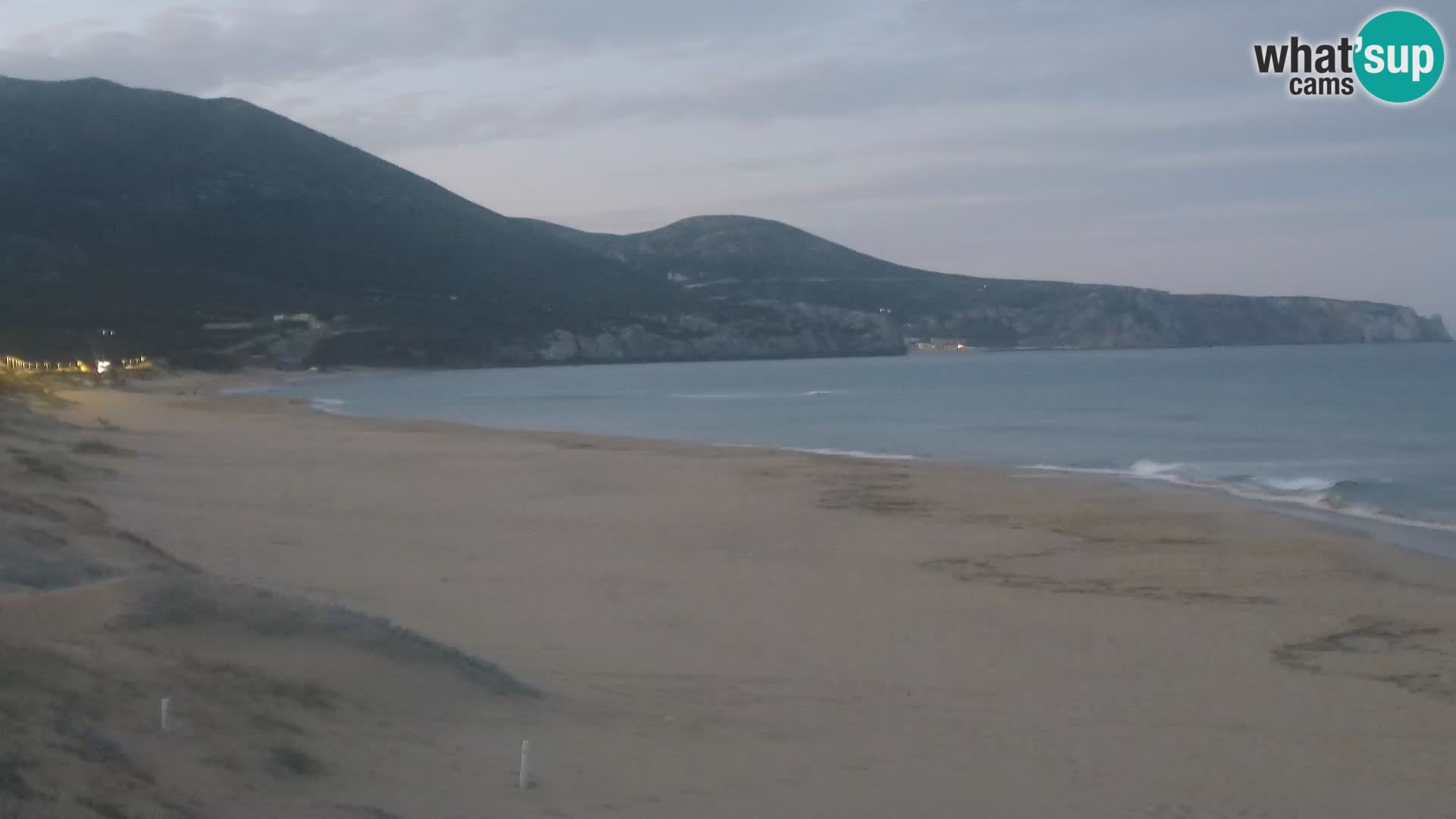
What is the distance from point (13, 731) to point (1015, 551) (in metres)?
12.3

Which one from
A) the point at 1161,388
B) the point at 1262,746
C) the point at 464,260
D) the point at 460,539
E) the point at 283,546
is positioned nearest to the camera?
the point at 1262,746

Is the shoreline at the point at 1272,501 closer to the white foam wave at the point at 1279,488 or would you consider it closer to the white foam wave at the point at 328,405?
the white foam wave at the point at 1279,488

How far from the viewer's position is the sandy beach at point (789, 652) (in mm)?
6695

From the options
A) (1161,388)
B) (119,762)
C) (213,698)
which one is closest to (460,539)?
(213,698)

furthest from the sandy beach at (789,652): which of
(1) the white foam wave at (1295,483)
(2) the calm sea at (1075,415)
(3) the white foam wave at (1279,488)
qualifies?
(2) the calm sea at (1075,415)

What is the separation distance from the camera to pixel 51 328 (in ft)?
290

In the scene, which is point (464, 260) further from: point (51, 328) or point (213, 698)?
point (213, 698)

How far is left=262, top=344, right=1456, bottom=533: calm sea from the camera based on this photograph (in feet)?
85.8

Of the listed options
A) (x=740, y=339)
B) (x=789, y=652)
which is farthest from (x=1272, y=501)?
(x=740, y=339)

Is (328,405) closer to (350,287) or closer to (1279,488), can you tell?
(1279,488)

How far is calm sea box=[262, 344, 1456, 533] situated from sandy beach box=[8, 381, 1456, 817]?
5961 millimetres

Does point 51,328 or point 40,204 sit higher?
point 40,204

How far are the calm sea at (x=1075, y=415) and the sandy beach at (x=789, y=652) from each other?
5.96 meters

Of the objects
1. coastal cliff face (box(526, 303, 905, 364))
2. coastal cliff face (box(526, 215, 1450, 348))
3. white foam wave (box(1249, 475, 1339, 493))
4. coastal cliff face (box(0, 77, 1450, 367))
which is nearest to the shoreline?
white foam wave (box(1249, 475, 1339, 493))
